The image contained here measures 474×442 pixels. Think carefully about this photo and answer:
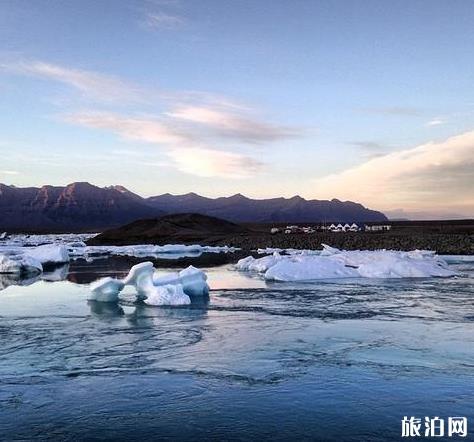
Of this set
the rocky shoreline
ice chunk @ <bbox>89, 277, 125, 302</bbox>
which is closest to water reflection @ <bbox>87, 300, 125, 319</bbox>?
ice chunk @ <bbox>89, 277, 125, 302</bbox>

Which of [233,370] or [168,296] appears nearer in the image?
[233,370]

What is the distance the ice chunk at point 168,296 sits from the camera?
15219 mm

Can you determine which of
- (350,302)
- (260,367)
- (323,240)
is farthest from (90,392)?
(323,240)

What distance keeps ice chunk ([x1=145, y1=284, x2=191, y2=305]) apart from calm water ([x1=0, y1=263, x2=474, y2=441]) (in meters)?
0.47

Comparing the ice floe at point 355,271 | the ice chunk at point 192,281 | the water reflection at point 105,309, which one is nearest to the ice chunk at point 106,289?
the water reflection at point 105,309

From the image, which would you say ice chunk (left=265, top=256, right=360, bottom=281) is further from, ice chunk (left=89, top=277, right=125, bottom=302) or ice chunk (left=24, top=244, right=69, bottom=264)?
ice chunk (left=24, top=244, right=69, bottom=264)

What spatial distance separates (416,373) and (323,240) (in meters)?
44.6

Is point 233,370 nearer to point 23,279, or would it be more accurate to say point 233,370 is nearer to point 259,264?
point 23,279

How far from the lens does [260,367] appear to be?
8.55 metres

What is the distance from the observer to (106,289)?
1594 centimetres

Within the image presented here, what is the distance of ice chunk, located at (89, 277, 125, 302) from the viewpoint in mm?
15859

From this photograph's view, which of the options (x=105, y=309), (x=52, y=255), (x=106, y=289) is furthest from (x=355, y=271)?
(x=52, y=255)

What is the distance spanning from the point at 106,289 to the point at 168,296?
6.48 ft

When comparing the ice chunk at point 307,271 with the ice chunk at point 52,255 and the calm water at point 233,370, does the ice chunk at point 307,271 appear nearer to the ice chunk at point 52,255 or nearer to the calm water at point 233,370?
the calm water at point 233,370
